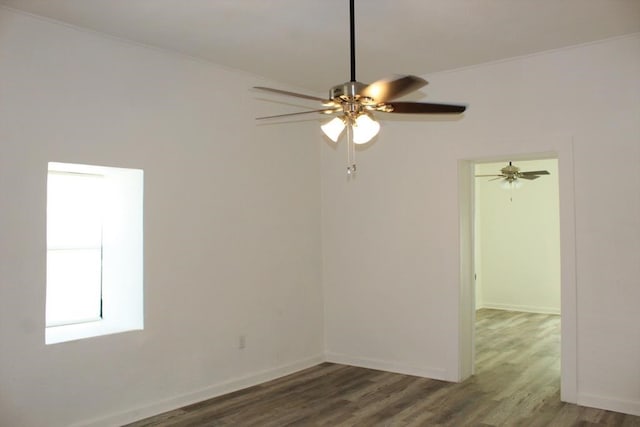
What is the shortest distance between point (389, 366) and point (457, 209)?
1.74 metres

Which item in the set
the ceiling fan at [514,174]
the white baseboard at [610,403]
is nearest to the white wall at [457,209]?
the white baseboard at [610,403]

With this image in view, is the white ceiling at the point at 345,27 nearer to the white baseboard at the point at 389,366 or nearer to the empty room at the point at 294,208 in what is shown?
the empty room at the point at 294,208

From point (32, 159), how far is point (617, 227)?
14.2 ft

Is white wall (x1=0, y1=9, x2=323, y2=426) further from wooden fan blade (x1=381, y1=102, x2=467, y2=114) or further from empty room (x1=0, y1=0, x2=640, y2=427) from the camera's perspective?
wooden fan blade (x1=381, y1=102, x2=467, y2=114)

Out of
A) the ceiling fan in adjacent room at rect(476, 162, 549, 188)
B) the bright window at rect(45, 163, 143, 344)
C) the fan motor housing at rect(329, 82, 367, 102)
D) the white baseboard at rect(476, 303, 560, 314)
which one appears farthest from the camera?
the white baseboard at rect(476, 303, 560, 314)

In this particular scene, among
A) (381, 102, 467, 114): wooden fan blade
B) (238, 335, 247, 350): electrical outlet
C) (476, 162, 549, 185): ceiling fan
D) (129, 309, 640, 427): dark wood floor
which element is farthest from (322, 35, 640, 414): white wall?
(476, 162, 549, 185): ceiling fan

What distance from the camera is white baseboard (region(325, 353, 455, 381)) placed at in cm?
489

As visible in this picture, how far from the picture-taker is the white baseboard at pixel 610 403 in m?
3.90

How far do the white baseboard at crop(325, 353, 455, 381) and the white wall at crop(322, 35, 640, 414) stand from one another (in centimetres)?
2

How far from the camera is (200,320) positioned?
14.4 feet

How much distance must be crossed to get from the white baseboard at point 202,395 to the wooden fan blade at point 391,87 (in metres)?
2.94

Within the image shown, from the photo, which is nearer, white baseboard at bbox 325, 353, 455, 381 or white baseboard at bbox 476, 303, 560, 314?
white baseboard at bbox 325, 353, 455, 381

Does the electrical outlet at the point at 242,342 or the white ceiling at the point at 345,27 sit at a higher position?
the white ceiling at the point at 345,27

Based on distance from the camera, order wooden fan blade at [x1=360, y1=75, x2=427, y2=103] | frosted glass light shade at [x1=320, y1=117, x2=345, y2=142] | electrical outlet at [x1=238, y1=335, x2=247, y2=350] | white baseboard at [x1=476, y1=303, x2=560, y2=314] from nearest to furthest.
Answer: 1. wooden fan blade at [x1=360, y1=75, x2=427, y2=103]
2. frosted glass light shade at [x1=320, y1=117, x2=345, y2=142]
3. electrical outlet at [x1=238, y1=335, x2=247, y2=350]
4. white baseboard at [x1=476, y1=303, x2=560, y2=314]
